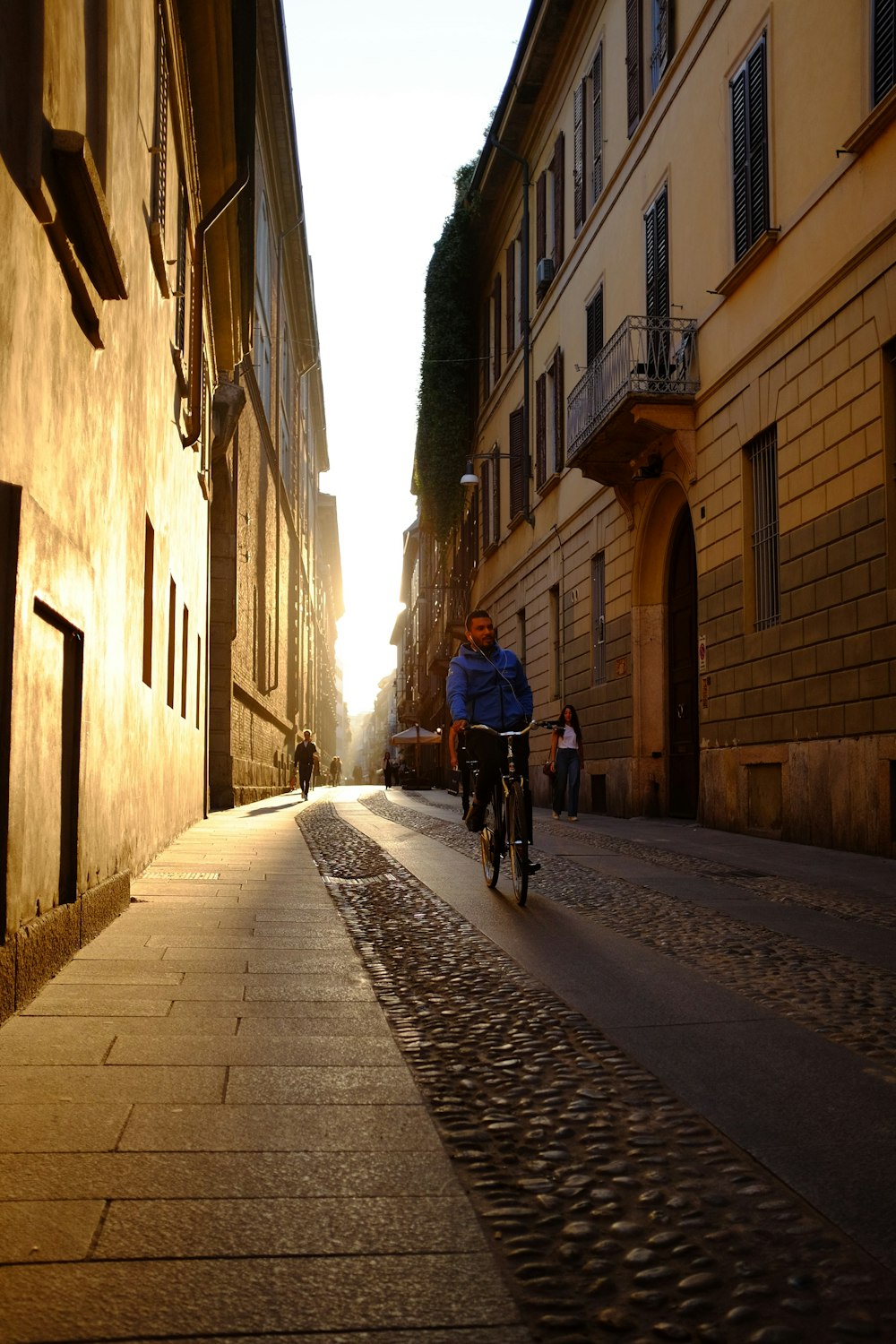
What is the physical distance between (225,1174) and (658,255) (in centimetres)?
1665

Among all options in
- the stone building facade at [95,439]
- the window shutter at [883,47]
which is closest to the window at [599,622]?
the stone building facade at [95,439]

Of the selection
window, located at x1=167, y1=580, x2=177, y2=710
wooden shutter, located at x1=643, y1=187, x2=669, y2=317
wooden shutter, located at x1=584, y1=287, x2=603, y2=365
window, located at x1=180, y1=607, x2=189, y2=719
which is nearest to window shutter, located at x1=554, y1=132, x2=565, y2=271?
wooden shutter, located at x1=584, y1=287, x2=603, y2=365

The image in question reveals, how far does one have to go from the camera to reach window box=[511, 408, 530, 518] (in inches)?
1067

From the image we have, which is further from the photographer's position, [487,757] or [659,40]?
[659,40]

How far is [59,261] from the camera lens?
5035 millimetres

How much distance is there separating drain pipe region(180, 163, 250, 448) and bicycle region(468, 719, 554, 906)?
226 inches

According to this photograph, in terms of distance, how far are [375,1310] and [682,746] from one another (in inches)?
632

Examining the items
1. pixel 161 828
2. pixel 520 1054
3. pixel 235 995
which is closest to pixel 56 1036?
pixel 235 995

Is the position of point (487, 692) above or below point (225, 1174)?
above

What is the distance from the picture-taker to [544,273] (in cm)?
2508

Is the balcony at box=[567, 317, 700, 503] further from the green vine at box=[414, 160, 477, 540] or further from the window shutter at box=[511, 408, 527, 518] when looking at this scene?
the green vine at box=[414, 160, 477, 540]

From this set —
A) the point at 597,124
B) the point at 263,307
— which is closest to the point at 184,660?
the point at 597,124

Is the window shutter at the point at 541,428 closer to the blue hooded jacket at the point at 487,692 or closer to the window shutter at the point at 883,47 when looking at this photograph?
the window shutter at the point at 883,47

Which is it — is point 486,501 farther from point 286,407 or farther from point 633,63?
point 633,63
